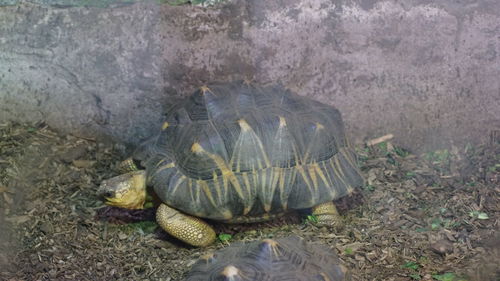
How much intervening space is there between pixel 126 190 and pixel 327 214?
137cm

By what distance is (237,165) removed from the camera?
372 centimetres

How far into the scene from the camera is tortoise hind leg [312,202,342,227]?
3.87m

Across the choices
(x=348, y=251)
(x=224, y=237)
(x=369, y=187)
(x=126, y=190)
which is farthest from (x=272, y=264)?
(x=369, y=187)

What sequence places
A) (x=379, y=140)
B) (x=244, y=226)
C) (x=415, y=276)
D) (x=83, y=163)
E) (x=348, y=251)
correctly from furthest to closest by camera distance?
(x=379, y=140)
(x=83, y=163)
(x=244, y=226)
(x=348, y=251)
(x=415, y=276)

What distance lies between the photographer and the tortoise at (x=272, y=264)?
106 inches

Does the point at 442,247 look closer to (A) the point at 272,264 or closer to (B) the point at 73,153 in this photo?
(A) the point at 272,264

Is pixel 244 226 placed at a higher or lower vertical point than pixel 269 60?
lower

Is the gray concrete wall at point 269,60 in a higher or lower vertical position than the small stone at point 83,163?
higher

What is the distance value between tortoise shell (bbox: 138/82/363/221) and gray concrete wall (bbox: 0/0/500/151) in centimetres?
68

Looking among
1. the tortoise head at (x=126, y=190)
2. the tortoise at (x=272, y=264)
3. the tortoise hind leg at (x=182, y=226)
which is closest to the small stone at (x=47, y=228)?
the tortoise head at (x=126, y=190)

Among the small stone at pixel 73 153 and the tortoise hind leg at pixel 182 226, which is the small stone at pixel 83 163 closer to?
the small stone at pixel 73 153

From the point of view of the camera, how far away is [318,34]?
15.1 feet

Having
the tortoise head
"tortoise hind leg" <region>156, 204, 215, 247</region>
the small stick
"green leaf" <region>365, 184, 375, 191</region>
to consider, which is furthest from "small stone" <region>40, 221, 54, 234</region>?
the small stick

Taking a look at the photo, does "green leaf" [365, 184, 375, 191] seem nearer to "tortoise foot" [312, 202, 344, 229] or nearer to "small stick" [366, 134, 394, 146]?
"tortoise foot" [312, 202, 344, 229]
